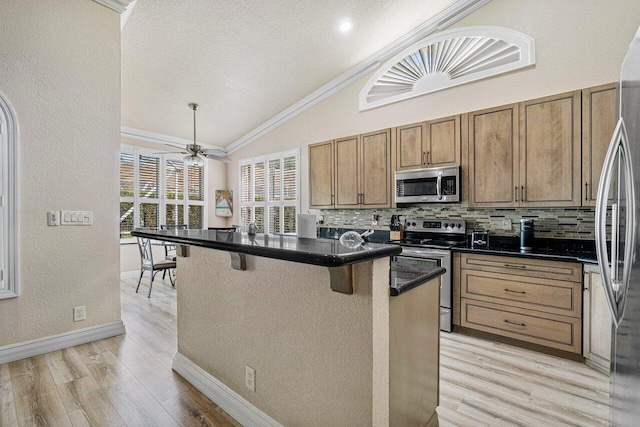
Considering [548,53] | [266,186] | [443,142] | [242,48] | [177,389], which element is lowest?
[177,389]

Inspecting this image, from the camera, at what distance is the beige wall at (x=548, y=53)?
2824 mm

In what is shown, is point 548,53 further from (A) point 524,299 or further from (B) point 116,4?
(B) point 116,4

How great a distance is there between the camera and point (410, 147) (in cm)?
377

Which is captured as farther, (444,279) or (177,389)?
(444,279)

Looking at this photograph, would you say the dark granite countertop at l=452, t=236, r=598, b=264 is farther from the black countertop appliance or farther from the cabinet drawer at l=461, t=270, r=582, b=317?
the cabinet drawer at l=461, t=270, r=582, b=317

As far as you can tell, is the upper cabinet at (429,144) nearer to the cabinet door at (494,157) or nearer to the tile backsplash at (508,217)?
the cabinet door at (494,157)

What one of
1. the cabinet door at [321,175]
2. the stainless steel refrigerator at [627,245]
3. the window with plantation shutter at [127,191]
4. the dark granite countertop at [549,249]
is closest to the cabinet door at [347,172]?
the cabinet door at [321,175]

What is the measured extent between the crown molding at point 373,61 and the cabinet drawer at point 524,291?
292 cm

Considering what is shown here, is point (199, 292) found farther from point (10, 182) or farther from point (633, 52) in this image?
point (633, 52)

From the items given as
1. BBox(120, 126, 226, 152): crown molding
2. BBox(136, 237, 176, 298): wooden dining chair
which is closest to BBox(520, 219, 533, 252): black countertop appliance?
BBox(136, 237, 176, 298): wooden dining chair

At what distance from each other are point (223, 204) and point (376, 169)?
4074mm

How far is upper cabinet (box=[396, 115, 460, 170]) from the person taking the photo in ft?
11.3

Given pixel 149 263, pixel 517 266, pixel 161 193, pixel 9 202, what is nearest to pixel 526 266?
pixel 517 266

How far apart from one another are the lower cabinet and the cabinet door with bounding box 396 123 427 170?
4.05 ft
